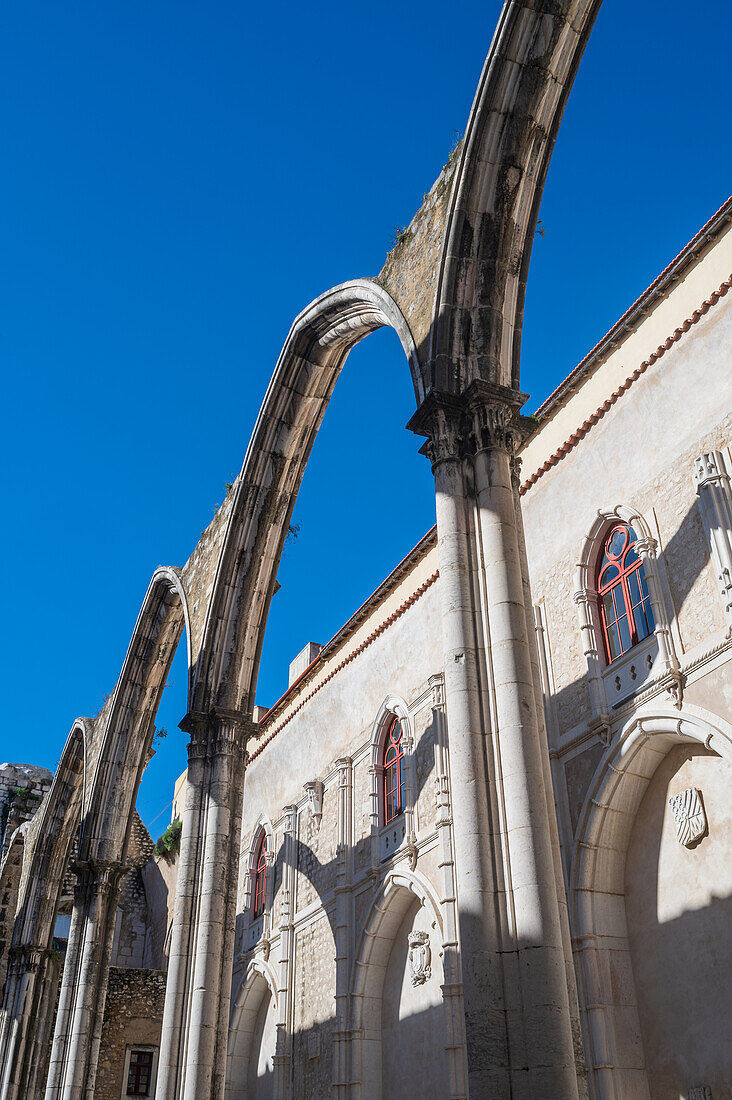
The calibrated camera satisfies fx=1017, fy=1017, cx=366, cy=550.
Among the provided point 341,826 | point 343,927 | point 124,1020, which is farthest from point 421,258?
point 124,1020

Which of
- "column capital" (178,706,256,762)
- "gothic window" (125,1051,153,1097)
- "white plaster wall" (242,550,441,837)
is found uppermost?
"white plaster wall" (242,550,441,837)

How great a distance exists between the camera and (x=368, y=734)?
15125 mm

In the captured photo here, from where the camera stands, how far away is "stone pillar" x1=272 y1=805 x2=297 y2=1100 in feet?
49.3

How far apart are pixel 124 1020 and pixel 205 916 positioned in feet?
29.6

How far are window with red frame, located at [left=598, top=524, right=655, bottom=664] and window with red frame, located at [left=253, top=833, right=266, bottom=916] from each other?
9.70m

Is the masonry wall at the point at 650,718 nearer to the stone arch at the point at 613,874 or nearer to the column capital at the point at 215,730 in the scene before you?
the stone arch at the point at 613,874

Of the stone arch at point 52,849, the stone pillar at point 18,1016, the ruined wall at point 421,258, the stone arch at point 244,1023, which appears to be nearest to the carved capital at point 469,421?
the ruined wall at point 421,258

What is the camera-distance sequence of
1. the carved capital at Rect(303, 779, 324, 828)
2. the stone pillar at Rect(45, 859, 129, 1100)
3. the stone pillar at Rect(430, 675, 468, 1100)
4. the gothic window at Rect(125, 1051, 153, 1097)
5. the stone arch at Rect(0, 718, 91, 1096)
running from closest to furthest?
the stone pillar at Rect(430, 675, 468, 1100) → the stone pillar at Rect(45, 859, 129, 1100) → the carved capital at Rect(303, 779, 324, 828) → the gothic window at Rect(125, 1051, 153, 1097) → the stone arch at Rect(0, 718, 91, 1096)

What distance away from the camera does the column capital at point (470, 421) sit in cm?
723

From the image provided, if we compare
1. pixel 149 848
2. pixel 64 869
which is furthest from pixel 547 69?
pixel 149 848

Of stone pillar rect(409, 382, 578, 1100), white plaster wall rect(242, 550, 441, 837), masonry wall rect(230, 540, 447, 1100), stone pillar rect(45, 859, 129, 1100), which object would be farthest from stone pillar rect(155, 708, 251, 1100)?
stone pillar rect(409, 382, 578, 1100)

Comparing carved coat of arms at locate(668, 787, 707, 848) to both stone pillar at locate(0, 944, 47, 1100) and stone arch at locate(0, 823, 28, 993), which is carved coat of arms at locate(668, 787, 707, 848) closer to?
stone pillar at locate(0, 944, 47, 1100)

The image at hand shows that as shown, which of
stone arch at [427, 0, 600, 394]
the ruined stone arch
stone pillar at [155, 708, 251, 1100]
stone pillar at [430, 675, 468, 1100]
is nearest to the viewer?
stone arch at [427, 0, 600, 394]

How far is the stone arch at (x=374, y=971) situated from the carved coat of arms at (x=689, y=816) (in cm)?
427
